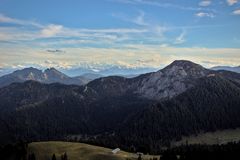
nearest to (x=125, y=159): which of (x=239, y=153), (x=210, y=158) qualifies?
(x=210, y=158)

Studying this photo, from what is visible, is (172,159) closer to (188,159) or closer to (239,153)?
(188,159)

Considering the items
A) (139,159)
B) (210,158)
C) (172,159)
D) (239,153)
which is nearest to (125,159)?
(139,159)

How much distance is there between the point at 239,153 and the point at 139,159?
A: 50.6m

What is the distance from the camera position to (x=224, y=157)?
198125 millimetres

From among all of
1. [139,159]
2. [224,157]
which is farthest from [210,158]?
[139,159]

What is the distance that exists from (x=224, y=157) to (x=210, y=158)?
23.5 feet

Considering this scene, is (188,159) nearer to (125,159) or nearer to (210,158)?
Answer: (210,158)

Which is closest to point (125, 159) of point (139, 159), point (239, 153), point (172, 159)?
point (139, 159)

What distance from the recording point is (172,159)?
199125 millimetres

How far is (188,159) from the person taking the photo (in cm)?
19912

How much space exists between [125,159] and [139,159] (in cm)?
707

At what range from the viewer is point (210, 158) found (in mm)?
197625

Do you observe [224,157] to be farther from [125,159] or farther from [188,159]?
[125,159]

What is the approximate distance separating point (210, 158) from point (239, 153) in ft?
50.1
